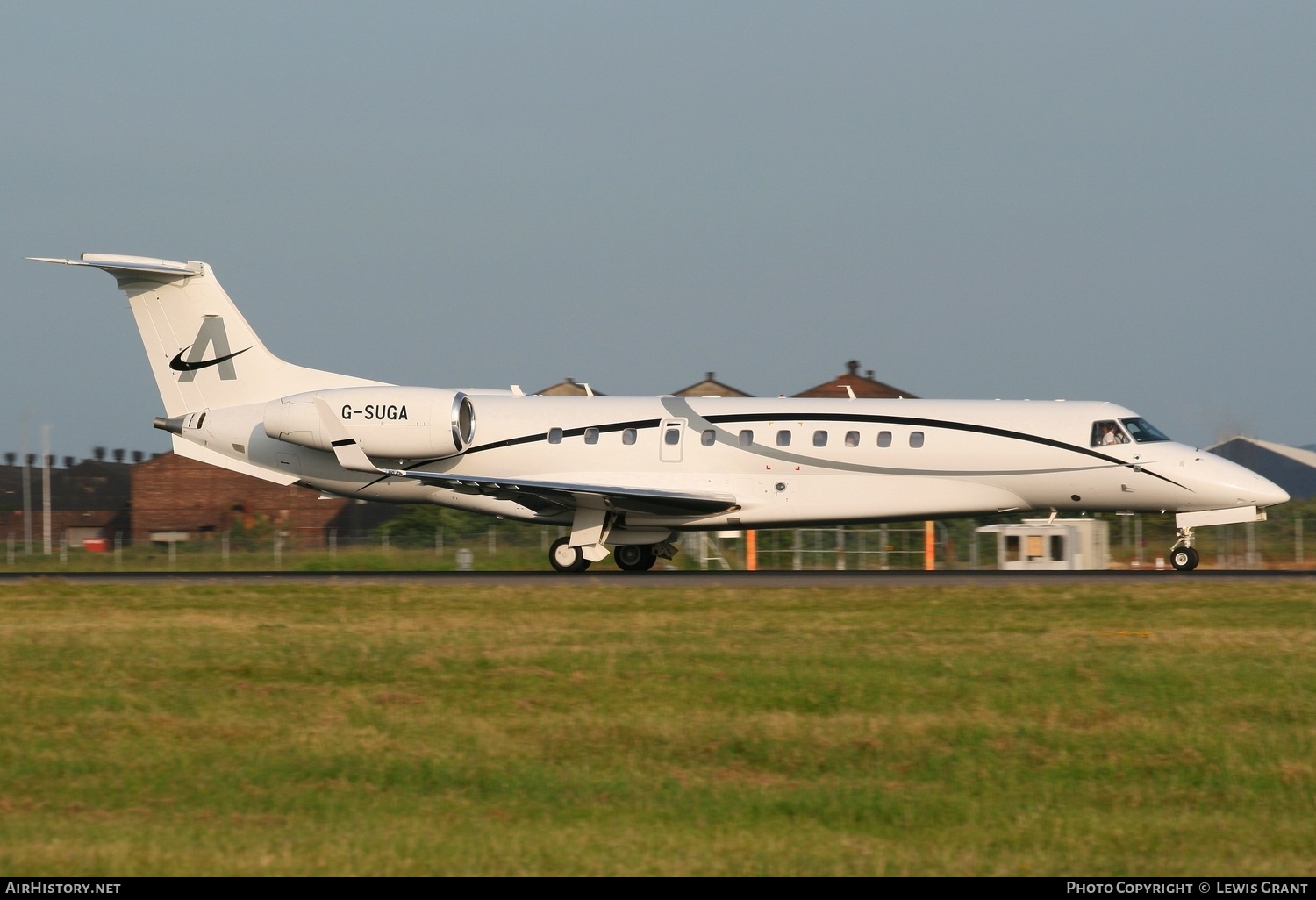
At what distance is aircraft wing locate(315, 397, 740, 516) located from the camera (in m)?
24.8

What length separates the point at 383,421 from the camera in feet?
85.6

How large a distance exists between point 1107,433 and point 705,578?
294 inches

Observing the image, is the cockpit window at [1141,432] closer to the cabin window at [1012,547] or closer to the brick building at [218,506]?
the cabin window at [1012,547]

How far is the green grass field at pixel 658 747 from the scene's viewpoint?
7.48 metres

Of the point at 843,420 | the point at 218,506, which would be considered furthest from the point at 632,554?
the point at 218,506

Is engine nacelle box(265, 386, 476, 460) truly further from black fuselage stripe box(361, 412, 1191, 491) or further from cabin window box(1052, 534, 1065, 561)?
cabin window box(1052, 534, 1065, 561)

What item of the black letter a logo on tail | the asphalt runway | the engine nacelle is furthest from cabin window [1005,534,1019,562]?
the black letter a logo on tail

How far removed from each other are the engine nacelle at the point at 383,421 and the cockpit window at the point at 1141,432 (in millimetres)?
11879

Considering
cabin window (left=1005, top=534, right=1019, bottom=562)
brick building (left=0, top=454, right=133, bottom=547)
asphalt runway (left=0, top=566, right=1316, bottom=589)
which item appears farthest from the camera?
brick building (left=0, top=454, right=133, bottom=547)

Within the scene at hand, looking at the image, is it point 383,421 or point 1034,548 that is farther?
point 1034,548

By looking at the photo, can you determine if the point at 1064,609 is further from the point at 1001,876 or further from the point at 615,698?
the point at 1001,876

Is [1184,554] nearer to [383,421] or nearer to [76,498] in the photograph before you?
[383,421]

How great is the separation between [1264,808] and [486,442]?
19.5 metres

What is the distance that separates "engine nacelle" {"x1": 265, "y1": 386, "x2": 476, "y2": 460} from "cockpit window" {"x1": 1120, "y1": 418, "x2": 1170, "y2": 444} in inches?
468
